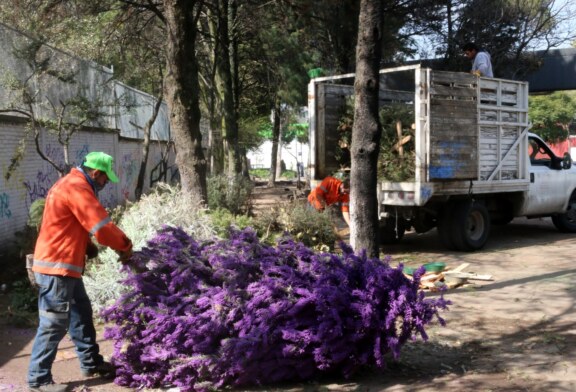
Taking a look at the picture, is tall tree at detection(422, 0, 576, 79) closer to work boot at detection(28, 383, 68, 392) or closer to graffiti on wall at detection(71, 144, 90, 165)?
graffiti on wall at detection(71, 144, 90, 165)

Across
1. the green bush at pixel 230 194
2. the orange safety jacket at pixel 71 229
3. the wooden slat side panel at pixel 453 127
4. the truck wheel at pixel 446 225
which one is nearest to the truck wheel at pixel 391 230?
the truck wheel at pixel 446 225

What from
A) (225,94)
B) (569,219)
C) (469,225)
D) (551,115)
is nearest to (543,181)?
(569,219)

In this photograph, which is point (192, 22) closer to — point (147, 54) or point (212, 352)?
point (212, 352)

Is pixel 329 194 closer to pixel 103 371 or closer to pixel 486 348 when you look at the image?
pixel 486 348

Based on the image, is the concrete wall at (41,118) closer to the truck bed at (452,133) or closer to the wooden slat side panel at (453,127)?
the truck bed at (452,133)

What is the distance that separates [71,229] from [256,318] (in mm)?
1469

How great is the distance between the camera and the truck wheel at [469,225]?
9.90 metres

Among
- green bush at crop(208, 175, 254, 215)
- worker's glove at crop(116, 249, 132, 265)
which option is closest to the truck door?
green bush at crop(208, 175, 254, 215)

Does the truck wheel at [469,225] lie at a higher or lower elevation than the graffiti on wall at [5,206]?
lower

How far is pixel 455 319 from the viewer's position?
6.13 metres

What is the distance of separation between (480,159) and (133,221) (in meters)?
5.78

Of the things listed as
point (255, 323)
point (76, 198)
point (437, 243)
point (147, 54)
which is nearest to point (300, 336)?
point (255, 323)

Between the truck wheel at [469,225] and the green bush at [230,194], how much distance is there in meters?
4.41

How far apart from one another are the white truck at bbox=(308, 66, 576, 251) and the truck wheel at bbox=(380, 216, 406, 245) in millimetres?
20
